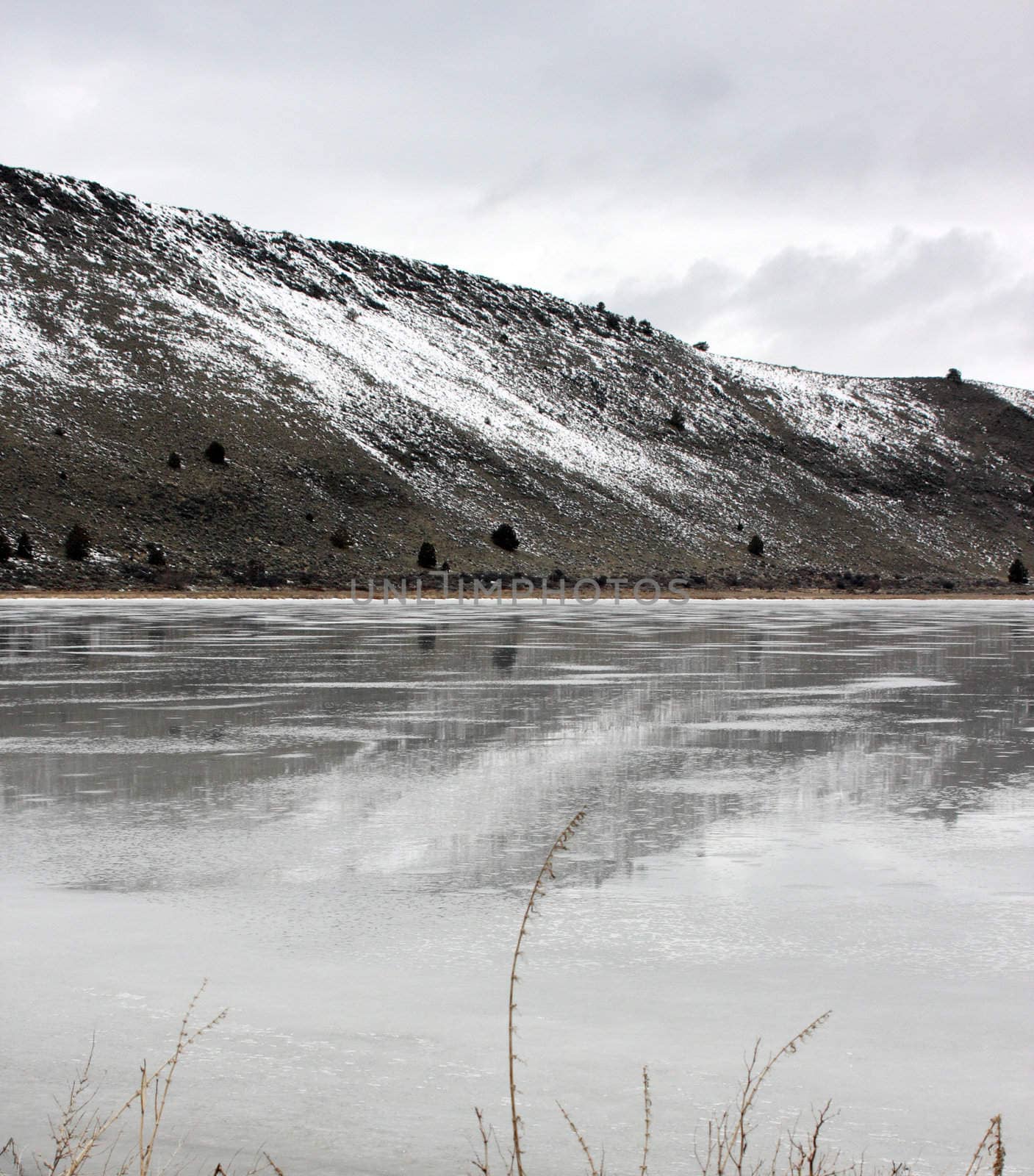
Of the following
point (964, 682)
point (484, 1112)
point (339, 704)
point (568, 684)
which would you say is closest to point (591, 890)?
point (484, 1112)

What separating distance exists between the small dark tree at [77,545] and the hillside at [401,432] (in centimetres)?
67

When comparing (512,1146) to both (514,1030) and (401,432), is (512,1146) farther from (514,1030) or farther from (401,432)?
(401,432)

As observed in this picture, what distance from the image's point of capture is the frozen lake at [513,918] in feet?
13.0

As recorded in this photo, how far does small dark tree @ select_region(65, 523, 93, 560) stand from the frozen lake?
180 ft

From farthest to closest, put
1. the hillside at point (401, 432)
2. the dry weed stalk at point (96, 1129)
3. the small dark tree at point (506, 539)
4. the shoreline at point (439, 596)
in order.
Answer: the small dark tree at point (506, 539) → the hillside at point (401, 432) → the shoreline at point (439, 596) → the dry weed stalk at point (96, 1129)

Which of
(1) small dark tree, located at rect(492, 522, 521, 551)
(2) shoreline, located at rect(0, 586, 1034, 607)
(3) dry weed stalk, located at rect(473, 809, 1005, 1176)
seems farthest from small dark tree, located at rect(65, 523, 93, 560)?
(3) dry weed stalk, located at rect(473, 809, 1005, 1176)

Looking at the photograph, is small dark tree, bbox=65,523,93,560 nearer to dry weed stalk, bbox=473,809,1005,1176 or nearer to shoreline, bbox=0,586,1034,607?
shoreline, bbox=0,586,1034,607

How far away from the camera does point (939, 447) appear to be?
131375mm

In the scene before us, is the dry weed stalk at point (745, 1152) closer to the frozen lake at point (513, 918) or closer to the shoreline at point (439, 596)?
the frozen lake at point (513, 918)

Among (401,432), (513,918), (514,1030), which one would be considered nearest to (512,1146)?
(514,1030)

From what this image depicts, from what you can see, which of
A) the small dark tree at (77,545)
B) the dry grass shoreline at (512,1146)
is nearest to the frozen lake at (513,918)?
the dry grass shoreline at (512,1146)

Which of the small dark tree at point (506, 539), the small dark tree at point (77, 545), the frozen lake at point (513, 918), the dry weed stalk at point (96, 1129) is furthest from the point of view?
the small dark tree at point (506, 539)

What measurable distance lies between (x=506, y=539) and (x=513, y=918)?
79855 millimetres

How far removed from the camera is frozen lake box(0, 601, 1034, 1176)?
3.97 meters
